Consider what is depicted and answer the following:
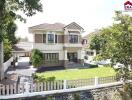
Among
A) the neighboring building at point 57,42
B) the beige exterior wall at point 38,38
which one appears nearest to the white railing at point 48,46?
the neighboring building at point 57,42

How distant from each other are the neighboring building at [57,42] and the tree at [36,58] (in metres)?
1.24

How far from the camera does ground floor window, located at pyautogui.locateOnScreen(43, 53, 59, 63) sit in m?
36.9

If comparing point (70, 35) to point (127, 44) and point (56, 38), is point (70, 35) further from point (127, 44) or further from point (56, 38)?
point (127, 44)

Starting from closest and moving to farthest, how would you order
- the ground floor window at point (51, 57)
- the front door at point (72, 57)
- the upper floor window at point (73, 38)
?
the ground floor window at point (51, 57)
the upper floor window at point (73, 38)
the front door at point (72, 57)

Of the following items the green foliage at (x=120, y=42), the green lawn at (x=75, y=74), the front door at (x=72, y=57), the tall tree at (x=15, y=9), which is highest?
the tall tree at (x=15, y=9)

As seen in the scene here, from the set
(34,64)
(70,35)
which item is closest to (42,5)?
(34,64)

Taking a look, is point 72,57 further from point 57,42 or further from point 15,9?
point 15,9

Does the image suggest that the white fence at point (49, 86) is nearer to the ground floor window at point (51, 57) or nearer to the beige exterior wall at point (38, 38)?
the ground floor window at point (51, 57)

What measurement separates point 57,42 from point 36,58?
17.5 feet

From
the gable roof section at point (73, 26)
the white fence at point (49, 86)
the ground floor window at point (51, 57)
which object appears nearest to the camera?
the white fence at point (49, 86)

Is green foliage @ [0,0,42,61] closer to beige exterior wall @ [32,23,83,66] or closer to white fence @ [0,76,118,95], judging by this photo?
white fence @ [0,76,118,95]

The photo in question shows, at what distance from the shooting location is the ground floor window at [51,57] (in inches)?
1454

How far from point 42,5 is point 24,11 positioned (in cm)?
154

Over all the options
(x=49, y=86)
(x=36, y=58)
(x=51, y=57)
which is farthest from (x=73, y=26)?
(x=49, y=86)
